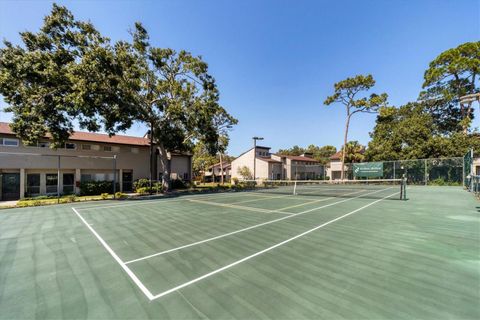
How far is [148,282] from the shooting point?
4.11 m

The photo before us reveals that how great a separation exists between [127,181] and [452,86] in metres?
54.9

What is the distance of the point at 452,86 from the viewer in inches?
1393

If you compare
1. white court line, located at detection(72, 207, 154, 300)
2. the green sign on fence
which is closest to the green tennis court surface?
white court line, located at detection(72, 207, 154, 300)

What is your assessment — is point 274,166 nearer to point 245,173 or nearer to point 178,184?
point 245,173

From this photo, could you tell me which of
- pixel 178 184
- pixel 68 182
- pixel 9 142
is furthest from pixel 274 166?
pixel 9 142

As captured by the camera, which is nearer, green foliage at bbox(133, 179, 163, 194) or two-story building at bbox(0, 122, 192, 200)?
two-story building at bbox(0, 122, 192, 200)

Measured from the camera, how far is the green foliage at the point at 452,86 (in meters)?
31.5

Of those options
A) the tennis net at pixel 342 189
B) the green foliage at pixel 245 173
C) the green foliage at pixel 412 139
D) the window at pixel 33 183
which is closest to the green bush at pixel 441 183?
the tennis net at pixel 342 189

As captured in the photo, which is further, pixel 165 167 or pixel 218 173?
pixel 218 173

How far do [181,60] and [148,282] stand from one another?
24.7 meters

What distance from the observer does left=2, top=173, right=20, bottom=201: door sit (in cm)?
1962

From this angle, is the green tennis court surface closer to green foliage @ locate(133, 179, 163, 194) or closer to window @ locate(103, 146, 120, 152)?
green foliage @ locate(133, 179, 163, 194)

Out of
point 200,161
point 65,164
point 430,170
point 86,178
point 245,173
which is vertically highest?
point 200,161

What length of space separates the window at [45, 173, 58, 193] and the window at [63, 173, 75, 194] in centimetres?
74
